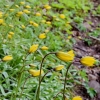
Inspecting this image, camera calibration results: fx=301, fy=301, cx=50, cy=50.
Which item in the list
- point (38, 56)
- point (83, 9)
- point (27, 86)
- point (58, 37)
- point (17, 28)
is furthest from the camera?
point (83, 9)

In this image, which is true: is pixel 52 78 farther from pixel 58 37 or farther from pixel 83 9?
pixel 83 9

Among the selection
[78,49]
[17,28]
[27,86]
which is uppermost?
[17,28]

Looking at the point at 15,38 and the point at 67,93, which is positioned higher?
the point at 15,38

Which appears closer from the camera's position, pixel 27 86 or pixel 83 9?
pixel 27 86

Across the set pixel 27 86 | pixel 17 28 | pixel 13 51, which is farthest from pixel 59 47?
pixel 27 86

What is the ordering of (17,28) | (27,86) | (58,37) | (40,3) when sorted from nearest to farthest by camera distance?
1. (27,86)
2. (17,28)
3. (58,37)
4. (40,3)

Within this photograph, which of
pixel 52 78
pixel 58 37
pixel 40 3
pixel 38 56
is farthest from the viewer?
pixel 40 3

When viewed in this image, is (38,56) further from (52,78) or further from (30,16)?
(30,16)

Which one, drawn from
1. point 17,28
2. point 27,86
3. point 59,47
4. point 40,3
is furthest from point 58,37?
point 27,86

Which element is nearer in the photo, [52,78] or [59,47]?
[52,78]

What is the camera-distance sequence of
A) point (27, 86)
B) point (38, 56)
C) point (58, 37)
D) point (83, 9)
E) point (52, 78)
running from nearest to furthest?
point (27, 86)
point (52, 78)
point (38, 56)
point (58, 37)
point (83, 9)
